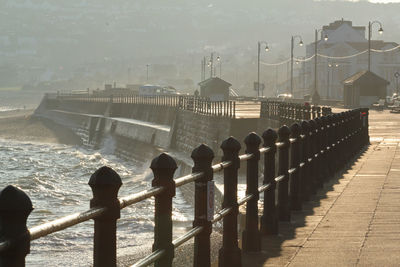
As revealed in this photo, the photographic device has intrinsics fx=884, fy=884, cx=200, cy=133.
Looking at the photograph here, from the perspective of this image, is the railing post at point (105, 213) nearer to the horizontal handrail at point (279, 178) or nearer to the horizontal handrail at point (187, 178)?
the horizontal handrail at point (187, 178)

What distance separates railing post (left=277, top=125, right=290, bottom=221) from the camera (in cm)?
1138

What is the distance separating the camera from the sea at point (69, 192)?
2361 cm

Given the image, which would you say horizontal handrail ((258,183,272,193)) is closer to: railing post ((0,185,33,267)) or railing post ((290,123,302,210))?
railing post ((290,123,302,210))

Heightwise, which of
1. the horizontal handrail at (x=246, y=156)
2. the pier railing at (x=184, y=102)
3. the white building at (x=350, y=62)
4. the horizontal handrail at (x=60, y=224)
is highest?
the white building at (x=350, y=62)

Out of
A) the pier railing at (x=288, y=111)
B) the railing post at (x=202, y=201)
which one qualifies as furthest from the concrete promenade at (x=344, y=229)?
the pier railing at (x=288, y=111)

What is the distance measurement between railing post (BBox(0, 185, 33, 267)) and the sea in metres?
17.6

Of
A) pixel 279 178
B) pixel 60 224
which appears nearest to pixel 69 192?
pixel 279 178

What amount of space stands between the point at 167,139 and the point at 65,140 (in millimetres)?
40083

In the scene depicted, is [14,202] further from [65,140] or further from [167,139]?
Result: [65,140]

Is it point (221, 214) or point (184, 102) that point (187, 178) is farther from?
point (184, 102)

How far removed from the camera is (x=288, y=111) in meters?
38.6

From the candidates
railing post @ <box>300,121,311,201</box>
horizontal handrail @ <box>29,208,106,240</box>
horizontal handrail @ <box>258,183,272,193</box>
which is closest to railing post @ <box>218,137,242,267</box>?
horizontal handrail @ <box>258,183,272,193</box>

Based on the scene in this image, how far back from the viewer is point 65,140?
91625 millimetres

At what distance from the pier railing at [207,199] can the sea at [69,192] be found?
8.57 m
